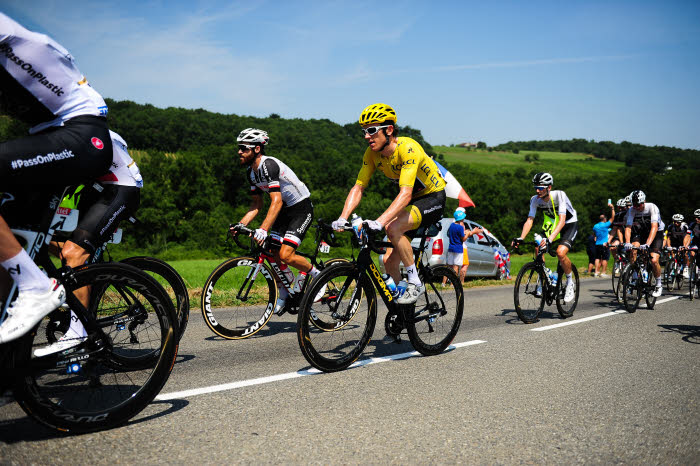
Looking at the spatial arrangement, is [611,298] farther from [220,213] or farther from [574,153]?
[574,153]

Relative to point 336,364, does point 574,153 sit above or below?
above

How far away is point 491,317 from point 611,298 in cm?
503

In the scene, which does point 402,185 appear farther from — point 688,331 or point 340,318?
point 688,331

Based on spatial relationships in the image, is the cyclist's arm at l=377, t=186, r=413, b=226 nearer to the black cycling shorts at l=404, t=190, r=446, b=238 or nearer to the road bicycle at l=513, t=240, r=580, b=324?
the black cycling shorts at l=404, t=190, r=446, b=238

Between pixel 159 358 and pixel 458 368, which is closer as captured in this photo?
pixel 159 358

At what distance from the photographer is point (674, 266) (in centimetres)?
1365

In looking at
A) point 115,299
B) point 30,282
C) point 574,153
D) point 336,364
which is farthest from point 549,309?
point 574,153

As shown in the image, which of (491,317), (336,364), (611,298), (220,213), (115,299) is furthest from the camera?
(220,213)

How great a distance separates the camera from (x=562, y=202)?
8.62 metres

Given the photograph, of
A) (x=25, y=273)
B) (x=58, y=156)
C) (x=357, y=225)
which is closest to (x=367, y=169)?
(x=357, y=225)

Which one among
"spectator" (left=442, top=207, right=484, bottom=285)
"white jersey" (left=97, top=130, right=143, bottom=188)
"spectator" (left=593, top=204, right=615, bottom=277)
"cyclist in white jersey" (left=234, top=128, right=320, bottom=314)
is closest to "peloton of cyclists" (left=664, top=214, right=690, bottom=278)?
"spectator" (left=593, top=204, right=615, bottom=277)

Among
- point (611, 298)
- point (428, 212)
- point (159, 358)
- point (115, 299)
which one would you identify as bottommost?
point (611, 298)

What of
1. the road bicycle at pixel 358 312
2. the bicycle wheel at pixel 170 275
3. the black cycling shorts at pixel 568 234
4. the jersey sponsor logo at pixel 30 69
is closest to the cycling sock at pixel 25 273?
the jersey sponsor logo at pixel 30 69

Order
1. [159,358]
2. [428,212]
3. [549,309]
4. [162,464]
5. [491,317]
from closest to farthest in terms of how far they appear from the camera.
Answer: [162,464], [159,358], [428,212], [491,317], [549,309]
